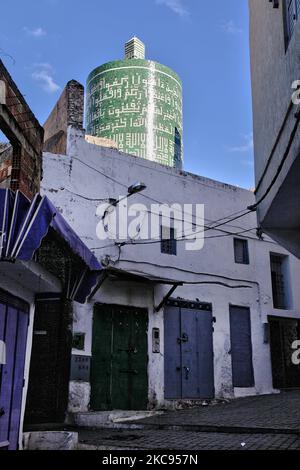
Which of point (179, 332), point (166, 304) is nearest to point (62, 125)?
point (166, 304)

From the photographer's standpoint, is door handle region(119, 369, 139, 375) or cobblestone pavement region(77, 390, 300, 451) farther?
door handle region(119, 369, 139, 375)

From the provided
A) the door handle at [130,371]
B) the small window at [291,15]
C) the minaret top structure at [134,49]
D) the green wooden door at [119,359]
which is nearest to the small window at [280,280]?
the green wooden door at [119,359]

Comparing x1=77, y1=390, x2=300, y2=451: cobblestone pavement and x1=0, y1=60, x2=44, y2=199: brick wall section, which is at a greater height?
x1=0, y1=60, x2=44, y2=199: brick wall section

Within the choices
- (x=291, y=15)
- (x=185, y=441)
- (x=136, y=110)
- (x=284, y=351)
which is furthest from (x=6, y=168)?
(x=136, y=110)

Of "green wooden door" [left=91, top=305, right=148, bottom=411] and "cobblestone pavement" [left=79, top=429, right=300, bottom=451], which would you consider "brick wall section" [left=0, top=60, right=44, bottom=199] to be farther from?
"green wooden door" [left=91, top=305, right=148, bottom=411]

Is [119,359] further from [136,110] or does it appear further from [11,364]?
[136,110]

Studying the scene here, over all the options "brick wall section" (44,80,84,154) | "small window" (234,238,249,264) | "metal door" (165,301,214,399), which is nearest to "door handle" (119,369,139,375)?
"metal door" (165,301,214,399)

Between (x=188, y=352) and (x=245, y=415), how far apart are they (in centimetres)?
351

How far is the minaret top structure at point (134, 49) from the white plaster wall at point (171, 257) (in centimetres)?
2515

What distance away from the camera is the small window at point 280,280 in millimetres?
17328

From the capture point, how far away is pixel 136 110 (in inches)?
1318

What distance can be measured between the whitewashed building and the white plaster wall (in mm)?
31

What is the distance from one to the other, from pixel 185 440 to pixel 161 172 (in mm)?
8955

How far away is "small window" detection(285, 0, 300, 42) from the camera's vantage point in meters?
6.87
